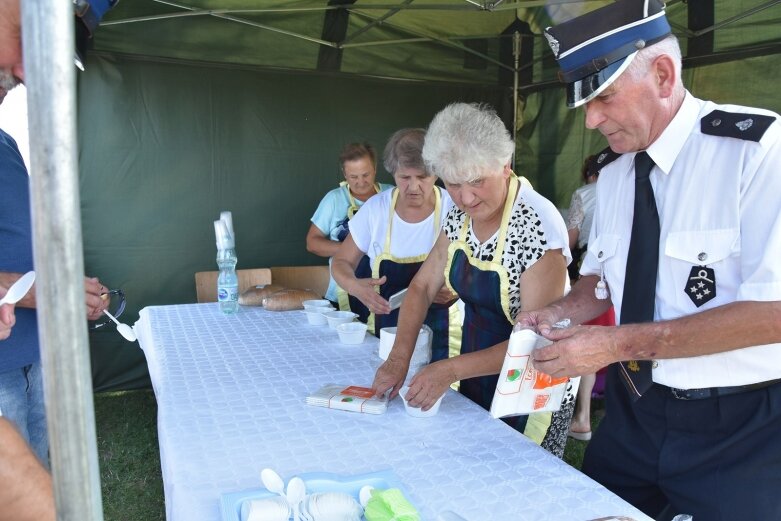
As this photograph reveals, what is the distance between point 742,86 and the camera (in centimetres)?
397

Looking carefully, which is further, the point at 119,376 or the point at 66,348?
the point at 119,376

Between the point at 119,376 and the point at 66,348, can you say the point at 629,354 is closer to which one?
the point at 66,348

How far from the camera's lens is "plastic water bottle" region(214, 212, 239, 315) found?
10.2 ft

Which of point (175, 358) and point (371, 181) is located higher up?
point (371, 181)

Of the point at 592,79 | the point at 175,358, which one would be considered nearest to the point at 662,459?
the point at 592,79

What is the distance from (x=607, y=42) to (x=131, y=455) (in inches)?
136

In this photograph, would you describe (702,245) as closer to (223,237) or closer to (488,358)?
(488,358)

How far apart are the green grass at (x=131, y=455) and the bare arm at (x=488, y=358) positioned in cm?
191

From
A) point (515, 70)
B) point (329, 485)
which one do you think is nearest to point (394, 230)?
point (329, 485)

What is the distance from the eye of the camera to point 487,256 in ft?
6.45

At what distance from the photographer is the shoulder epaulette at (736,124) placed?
4.17ft

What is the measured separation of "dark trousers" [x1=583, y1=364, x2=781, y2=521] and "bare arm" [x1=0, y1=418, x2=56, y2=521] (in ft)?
4.28

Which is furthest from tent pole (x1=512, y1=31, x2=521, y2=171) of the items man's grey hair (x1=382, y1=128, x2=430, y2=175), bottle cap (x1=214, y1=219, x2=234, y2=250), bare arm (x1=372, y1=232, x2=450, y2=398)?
bare arm (x1=372, y1=232, x2=450, y2=398)

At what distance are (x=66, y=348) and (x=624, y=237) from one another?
1375 mm
